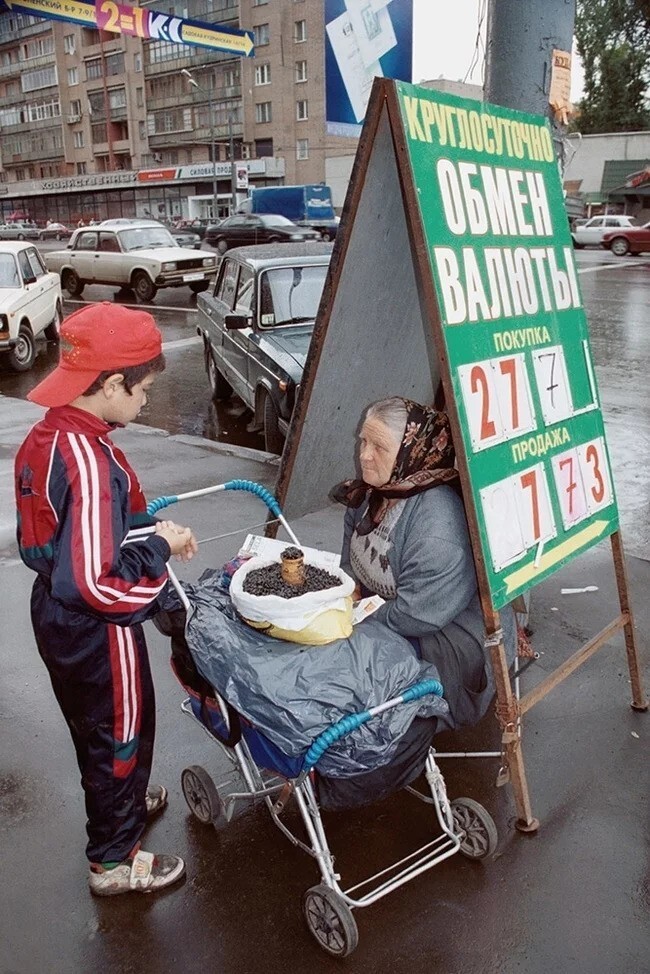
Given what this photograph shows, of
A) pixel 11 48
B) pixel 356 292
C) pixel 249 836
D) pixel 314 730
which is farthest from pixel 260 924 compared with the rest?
pixel 11 48

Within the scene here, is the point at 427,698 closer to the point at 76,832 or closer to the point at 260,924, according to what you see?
the point at 260,924

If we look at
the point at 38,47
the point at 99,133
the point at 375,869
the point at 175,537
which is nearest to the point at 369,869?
the point at 375,869

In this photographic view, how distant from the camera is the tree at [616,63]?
51.0 meters

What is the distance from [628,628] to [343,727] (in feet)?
6.17

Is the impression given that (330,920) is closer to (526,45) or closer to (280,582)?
(280,582)

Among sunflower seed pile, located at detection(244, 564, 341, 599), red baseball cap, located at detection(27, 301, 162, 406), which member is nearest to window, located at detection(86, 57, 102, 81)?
red baseball cap, located at detection(27, 301, 162, 406)

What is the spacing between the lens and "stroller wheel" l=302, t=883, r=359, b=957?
2.26 m

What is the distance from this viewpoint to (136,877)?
102 inches

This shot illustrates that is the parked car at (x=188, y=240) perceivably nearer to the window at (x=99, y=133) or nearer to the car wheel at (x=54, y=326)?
the car wheel at (x=54, y=326)

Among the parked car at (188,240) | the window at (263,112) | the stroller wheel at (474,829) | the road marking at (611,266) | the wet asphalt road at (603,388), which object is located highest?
the window at (263,112)

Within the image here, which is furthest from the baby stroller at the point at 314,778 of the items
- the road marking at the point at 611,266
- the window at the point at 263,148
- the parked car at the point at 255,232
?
the window at the point at 263,148

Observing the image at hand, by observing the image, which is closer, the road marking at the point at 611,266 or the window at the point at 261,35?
the road marking at the point at 611,266

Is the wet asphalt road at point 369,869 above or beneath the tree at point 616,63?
beneath

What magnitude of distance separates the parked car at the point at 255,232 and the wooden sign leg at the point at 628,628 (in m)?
24.4
